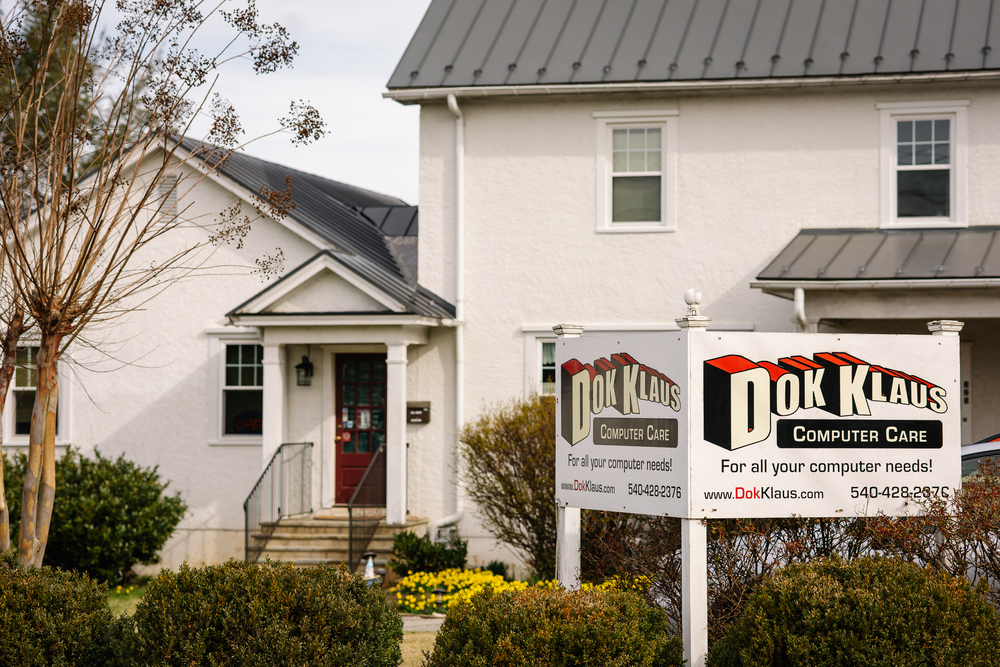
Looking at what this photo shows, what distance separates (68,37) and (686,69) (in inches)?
316

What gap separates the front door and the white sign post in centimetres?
779

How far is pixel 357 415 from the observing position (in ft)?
45.1

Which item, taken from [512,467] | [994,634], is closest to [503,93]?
[512,467]

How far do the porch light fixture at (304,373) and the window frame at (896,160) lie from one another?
7.55 meters

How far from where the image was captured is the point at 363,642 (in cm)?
557

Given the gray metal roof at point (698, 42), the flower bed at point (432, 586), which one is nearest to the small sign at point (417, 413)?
the flower bed at point (432, 586)

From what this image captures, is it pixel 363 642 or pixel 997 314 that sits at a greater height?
pixel 997 314

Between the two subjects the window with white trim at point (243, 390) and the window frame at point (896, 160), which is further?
the window with white trim at point (243, 390)

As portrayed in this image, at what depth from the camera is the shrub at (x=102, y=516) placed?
12.0 metres

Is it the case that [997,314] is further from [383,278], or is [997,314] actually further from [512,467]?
[383,278]

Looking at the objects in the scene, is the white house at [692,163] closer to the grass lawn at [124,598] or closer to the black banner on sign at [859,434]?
the grass lawn at [124,598]

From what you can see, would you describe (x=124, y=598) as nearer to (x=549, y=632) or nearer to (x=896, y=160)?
(x=549, y=632)

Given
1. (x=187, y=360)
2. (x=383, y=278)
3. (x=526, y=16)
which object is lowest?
(x=187, y=360)

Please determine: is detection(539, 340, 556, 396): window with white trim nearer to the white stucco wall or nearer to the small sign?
the white stucco wall
